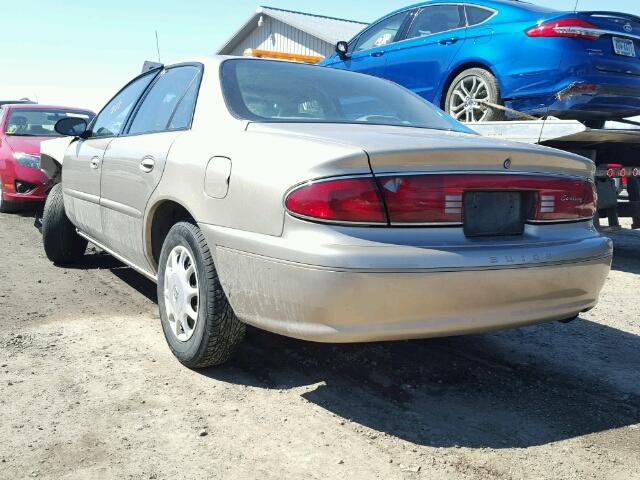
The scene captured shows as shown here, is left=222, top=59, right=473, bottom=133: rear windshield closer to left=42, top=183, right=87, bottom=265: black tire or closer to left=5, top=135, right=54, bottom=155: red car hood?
left=42, top=183, right=87, bottom=265: black tire

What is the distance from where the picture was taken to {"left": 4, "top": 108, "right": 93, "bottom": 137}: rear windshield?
904cm

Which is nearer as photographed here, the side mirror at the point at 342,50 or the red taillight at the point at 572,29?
the red taillight at the point at 572,29

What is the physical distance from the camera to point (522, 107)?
593cm

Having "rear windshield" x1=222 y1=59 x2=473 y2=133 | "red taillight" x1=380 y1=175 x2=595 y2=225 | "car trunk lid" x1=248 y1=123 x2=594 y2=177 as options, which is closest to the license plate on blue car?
"rear windshield" x1=222 y1=59 x2=473 y2=133

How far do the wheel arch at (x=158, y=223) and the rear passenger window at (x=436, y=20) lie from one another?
14.3 ft

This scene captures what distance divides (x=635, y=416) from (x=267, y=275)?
5.64 feet

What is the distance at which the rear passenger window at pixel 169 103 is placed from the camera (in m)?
3.52

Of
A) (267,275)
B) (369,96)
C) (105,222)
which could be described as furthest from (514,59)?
(267,275)

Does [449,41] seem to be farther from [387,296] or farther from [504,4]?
[387,296]

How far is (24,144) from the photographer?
8.57 metres

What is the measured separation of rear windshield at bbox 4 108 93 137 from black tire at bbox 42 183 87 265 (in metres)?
3.99

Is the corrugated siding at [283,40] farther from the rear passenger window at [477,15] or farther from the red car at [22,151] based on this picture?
the rear passenger window at [477,15]

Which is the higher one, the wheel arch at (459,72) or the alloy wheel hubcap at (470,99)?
the wheel arch at (459,72)

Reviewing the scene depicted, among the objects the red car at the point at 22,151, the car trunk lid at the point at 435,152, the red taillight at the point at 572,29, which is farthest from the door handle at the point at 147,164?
the red car at the point at 22,151
